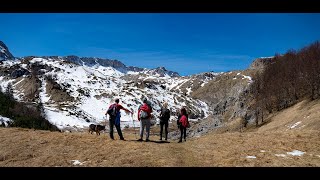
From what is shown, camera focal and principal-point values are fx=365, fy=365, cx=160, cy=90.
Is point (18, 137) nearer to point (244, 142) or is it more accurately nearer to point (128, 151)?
point (128, 151)

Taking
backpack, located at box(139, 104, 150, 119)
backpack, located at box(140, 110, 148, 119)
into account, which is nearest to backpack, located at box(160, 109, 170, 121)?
backpack, located at box(139, 104, 150, 119)

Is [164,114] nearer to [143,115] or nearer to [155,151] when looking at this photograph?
[143,115]

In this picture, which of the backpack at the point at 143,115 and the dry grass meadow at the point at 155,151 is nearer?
the dry grass meadow at the point at 155,151

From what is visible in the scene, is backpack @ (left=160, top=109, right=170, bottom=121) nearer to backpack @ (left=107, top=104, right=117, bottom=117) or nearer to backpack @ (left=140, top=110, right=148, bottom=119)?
backpack @ (left=140, top=110, right=148, bottom=119)

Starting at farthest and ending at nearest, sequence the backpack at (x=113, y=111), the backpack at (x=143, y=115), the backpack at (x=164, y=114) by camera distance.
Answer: the backpack at (x=164, y=114) → the backpack at (x=113, y=111) → the backpack at (x=143, y=115)

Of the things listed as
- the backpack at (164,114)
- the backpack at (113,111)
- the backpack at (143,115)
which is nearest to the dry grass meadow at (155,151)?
the backpack at (113,111)

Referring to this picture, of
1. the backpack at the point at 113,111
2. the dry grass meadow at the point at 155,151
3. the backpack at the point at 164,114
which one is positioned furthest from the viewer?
the backpack at the point at 164,114

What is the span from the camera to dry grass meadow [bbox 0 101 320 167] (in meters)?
18.5

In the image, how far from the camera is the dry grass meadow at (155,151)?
18.5 m

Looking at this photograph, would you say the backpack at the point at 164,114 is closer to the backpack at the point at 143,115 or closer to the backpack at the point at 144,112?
the backpack at the point at 144,112
